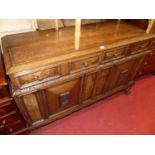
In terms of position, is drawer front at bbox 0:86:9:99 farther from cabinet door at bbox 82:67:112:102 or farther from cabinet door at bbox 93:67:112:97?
cabinet door at bbox 93:67:112:97

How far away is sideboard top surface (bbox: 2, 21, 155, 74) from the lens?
0.92m

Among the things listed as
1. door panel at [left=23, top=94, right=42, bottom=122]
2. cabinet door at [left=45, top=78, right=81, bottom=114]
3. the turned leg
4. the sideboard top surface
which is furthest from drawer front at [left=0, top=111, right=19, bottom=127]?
the turned leg

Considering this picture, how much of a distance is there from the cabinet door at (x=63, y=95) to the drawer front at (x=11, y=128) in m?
0.32

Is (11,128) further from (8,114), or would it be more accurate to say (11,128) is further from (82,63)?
(82,63)

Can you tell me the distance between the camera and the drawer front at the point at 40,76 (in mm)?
926

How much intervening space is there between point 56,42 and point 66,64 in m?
0.26

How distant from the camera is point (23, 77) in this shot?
0.91m

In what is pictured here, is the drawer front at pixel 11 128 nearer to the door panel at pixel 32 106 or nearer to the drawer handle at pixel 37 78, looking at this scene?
the door panel at pixel 32 106

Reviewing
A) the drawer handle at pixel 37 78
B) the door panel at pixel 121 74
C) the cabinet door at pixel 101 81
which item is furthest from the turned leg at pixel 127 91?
the drawer handle at pixel 37 78

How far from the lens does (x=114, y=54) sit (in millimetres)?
1263

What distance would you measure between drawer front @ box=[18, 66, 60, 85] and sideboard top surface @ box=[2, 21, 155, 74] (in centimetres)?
8

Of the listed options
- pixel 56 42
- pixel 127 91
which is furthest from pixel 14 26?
pixel 127 91
